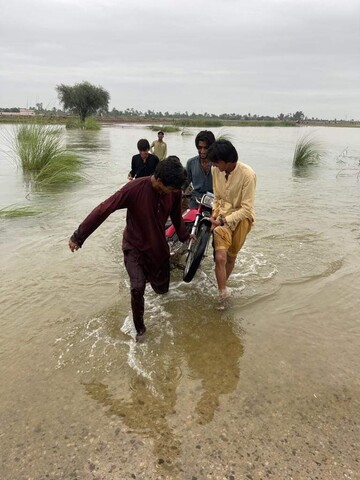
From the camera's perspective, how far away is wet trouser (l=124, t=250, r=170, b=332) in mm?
3230

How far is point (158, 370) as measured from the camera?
3.06 meters

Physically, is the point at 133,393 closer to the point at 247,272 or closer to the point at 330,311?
the point at 330,311

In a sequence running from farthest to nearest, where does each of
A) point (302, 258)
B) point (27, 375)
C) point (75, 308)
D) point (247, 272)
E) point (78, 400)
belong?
1. point (302, 258)
2. point (247, 272)
3. point (75, 308)
4. point (27, 375)
5. point (78, 400)

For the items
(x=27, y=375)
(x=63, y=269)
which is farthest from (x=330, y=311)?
(x=63, y=269)

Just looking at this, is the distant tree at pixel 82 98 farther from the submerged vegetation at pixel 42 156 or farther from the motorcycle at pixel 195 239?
the motorcycle at pixel 195 239

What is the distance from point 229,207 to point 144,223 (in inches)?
43.8

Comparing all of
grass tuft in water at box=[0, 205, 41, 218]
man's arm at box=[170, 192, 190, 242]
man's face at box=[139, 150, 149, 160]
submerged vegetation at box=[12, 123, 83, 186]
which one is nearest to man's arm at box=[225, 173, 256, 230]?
man's arm at box=[170, 192, 190, 242]

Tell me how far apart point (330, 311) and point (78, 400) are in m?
2.70

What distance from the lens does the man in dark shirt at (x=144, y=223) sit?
302cm

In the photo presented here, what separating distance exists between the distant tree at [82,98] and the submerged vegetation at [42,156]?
4742 centimetres

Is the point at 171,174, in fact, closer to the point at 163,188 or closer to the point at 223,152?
the point at 163,188

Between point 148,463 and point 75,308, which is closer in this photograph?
point 148,463

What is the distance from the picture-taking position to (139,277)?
325 centimetres

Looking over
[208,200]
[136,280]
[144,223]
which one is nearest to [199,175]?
[208,200]
